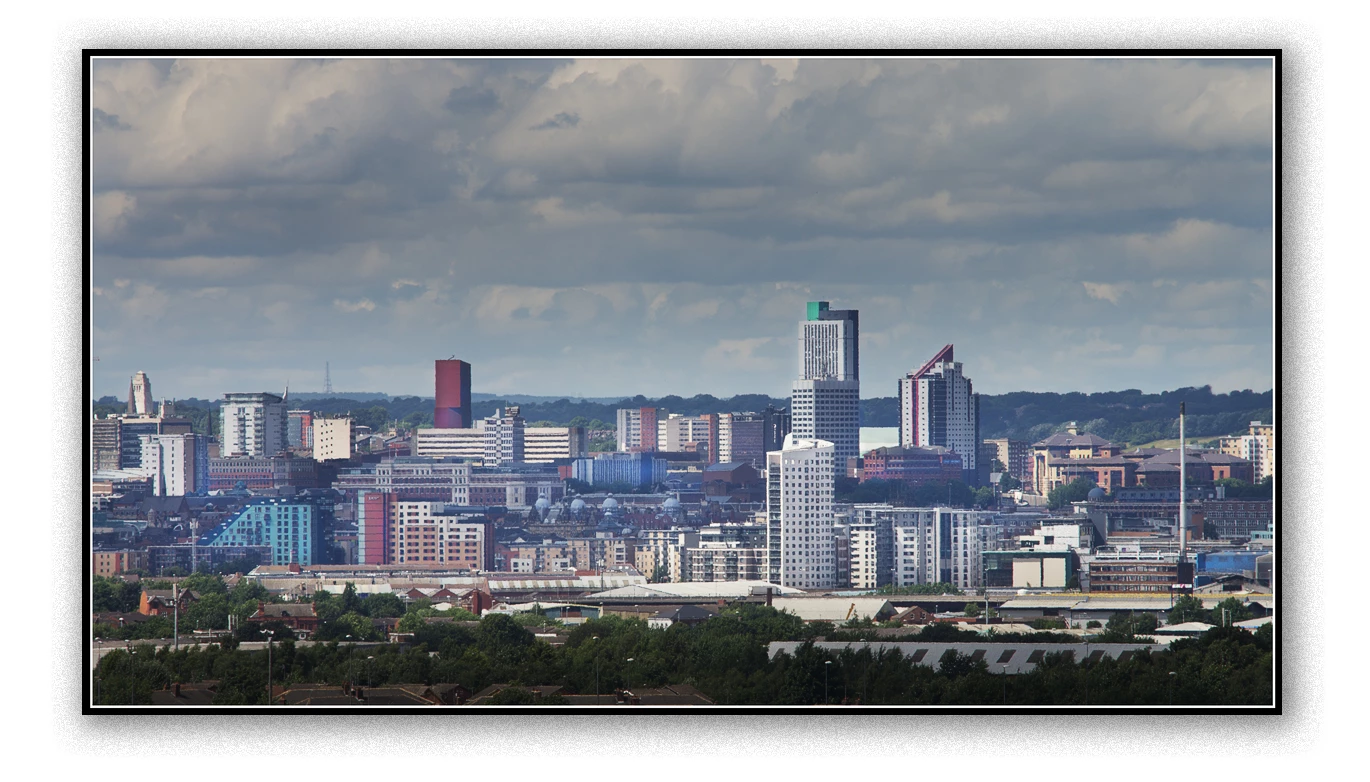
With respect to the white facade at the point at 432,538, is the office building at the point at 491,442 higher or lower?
higher

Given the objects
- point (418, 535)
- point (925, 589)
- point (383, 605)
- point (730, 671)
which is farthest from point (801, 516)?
point (730, 671)

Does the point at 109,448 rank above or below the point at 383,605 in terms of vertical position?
above

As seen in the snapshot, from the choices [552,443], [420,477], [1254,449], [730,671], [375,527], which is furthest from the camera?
[552,443]

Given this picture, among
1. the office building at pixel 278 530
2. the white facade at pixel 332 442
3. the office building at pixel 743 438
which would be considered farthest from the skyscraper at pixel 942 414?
the office building at pixel 278 530

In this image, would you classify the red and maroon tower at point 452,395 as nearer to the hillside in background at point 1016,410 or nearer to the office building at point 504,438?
the hillside in background at point 1016,410

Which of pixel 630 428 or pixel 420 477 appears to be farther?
pixel 420 477

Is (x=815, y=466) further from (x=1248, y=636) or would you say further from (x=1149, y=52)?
(x=1149, y=52)

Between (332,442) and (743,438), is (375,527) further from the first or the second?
(743,438)

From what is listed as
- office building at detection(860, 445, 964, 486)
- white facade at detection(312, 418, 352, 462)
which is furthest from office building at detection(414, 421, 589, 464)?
office building at detection(860, 445, 964, 486)
